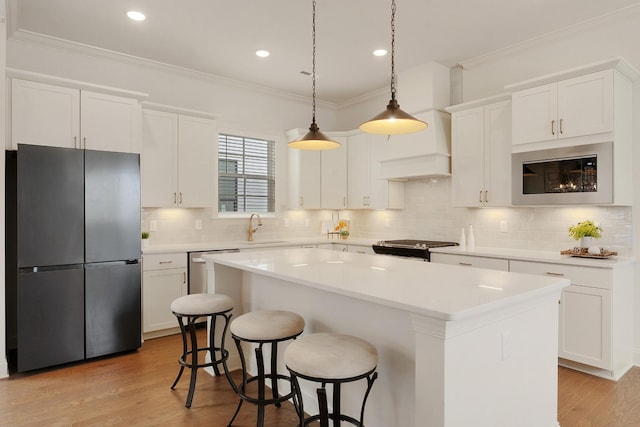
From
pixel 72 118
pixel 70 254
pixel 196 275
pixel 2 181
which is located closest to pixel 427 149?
pixel 196 275

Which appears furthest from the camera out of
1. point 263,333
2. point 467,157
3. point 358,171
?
point 358,171

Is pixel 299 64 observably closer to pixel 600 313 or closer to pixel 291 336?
pixel 291 336

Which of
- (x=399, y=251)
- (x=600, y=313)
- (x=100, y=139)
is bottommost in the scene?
(x=600, y=313)

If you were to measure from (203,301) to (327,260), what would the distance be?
0.91 m

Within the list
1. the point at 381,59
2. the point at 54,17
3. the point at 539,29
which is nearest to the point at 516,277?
the point at 539,29

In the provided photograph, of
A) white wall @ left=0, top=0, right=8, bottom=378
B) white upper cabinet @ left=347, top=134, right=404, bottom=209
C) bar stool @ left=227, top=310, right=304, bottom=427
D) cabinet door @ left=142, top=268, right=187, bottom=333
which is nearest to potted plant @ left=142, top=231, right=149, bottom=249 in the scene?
cabinet door @ left=142, top=268, right=187, bottom=333

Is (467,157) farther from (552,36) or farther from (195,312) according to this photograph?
Answer: (195,312)

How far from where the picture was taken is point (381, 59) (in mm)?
4457

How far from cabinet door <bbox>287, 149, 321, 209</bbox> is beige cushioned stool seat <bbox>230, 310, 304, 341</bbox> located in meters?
3.26

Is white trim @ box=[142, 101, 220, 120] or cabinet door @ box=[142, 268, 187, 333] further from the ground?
white trim @ box=[142, 101, 220, 120]

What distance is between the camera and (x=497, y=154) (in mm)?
3980

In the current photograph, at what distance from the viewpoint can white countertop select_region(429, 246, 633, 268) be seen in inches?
122

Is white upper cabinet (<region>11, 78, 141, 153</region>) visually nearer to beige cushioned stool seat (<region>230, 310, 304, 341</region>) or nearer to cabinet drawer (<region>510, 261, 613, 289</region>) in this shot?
beige cushioned stool seat (<region>230, 310, 304, 341</region>)

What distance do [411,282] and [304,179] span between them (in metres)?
3.66
